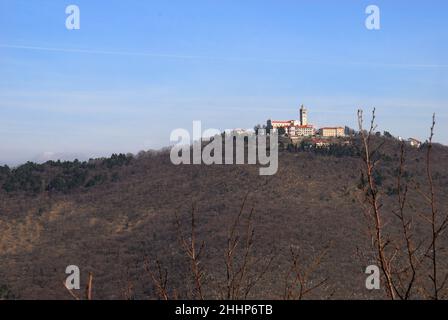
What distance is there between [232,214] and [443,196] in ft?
55.7

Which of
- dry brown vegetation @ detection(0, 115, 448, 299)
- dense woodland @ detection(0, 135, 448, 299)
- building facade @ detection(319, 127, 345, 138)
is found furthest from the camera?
building facade @ detection(319, 127, 345, 138)

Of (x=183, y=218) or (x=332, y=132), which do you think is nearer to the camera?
(x=183, y=218)

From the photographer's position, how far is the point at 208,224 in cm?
4672

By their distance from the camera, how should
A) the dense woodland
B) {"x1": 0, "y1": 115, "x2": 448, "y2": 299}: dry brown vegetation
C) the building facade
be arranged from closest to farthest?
{"x1": 0, "y1": 115, "x2": 448, "y2": 299}: dry brown vegetation
the dense woodland
the building facade

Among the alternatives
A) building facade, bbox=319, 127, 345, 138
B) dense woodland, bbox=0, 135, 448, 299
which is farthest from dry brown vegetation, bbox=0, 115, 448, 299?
building facade, bbox=319, 127, 345, 138

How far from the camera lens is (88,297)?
9.04 feet

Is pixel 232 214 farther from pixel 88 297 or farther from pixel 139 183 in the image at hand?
pixel 88 297

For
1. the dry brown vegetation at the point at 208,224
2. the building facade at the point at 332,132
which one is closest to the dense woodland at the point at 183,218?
the dry brown vegetation at the point at 208,224

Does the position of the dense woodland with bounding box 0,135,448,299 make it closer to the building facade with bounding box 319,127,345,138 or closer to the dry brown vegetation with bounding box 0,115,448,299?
the dry brown vegetation with bounding box 0,115,448,299

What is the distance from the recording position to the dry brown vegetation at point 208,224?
35.1 m

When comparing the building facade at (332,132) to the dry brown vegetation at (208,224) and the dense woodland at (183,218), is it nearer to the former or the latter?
the dry brown vegetation at (208,224)

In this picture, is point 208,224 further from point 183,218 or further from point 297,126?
point 297,126

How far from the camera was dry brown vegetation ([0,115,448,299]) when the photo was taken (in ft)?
115

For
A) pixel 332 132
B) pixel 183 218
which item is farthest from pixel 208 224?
pixel 332 132
